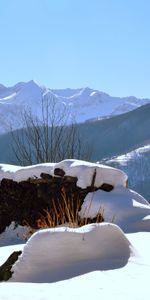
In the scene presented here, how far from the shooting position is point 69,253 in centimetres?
532

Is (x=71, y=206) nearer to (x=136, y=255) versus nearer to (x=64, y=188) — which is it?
(x=64, y=188)

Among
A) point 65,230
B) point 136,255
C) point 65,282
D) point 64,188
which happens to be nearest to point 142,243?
point 136,255

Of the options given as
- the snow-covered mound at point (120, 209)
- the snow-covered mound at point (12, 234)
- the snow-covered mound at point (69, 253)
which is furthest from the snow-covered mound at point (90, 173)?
the snow-covered mound at point (69, 253)

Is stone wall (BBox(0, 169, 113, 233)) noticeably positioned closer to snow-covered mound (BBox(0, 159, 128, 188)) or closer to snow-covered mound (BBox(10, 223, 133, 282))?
snow-covered mound (BBox(0, 159, 128, 188))

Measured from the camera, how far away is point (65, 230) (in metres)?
5.48

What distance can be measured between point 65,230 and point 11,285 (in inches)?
40.3

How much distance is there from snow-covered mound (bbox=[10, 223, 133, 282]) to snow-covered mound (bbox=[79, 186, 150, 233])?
2925 millimetres

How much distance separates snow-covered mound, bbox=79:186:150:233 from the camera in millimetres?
8836

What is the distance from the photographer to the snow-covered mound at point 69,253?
507cm

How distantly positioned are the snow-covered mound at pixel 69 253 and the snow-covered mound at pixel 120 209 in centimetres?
292

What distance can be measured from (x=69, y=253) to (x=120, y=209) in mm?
3943

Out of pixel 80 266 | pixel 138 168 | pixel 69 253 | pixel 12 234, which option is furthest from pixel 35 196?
pixel 138 168

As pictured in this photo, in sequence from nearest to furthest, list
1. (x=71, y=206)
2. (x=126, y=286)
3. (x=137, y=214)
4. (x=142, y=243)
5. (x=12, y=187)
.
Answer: (x=126, y=286)
(x=142, y=243)
(x=137, y=214)
(x=71, y=206)
(x=12, y=187)

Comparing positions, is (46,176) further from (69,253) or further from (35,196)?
(69,253)
